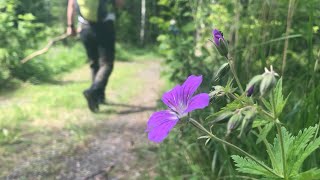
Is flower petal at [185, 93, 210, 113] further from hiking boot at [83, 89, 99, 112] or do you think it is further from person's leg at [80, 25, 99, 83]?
person's leg at [80, 25, 99, 83]

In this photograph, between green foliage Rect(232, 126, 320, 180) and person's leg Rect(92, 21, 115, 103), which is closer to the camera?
green foliage Rect(232, 126, 320, 180)

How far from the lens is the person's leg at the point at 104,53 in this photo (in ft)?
A: 17.5

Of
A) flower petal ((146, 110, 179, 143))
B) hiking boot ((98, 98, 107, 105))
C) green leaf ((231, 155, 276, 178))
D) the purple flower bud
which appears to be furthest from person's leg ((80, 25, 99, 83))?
the purple flower bud

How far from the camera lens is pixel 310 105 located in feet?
6.52

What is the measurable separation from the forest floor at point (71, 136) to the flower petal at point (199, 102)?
185 centimetres

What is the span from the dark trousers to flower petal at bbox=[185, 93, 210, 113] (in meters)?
4.20

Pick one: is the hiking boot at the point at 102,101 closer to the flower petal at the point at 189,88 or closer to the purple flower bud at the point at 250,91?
the flower petal at the point at 189,88

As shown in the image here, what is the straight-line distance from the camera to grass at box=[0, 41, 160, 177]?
3.51 metres

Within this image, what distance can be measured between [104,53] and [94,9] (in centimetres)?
61

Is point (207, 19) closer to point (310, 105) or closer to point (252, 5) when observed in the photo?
point (252, 5)

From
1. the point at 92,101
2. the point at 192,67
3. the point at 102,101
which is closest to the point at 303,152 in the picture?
the point at 192,67

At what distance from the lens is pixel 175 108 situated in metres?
1.10

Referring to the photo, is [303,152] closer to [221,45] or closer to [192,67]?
[221,45]

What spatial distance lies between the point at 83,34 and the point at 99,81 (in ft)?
1.76
